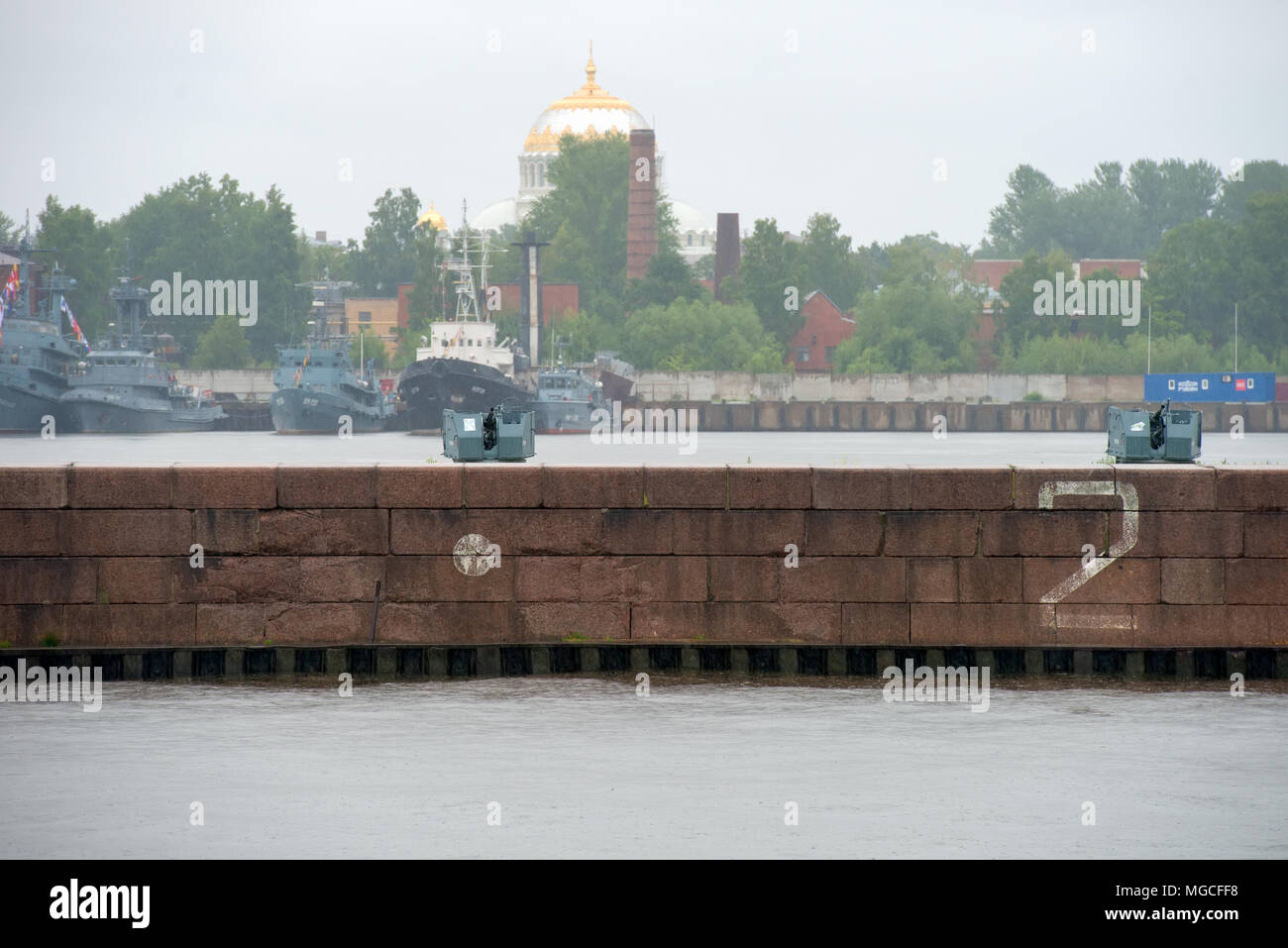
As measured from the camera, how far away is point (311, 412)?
368 feet

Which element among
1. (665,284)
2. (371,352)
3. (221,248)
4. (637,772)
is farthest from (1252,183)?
(637,772)

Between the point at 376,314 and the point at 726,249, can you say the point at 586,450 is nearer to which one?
the point at 726,249

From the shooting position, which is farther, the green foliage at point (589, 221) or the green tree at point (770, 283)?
the green foliage at point (589, 221)

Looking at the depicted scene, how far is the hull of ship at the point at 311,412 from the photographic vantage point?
4392 inches

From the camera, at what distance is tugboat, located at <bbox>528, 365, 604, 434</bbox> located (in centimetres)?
11119

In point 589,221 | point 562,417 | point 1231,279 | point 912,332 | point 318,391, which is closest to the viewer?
point 318,391

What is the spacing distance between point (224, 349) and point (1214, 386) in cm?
6590

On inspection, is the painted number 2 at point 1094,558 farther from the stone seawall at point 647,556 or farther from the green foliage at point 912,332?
the green foliage at point 912,332

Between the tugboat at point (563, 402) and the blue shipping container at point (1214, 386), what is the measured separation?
36567mm

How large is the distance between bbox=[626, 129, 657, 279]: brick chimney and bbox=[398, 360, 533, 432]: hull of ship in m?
45.8

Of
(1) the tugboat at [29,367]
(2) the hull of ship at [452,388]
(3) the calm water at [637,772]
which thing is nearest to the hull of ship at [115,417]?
(1) the tugboat at [29,367]

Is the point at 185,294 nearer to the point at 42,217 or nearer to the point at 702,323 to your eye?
the point at 42,217

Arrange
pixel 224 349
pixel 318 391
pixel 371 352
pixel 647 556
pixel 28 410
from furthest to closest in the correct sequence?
pixel 371 352 < pixel 224 349 < pixel 318 391 < pixel 28 410 < pixel 647 556

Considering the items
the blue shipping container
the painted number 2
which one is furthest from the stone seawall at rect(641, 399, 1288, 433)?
the painted number 2
